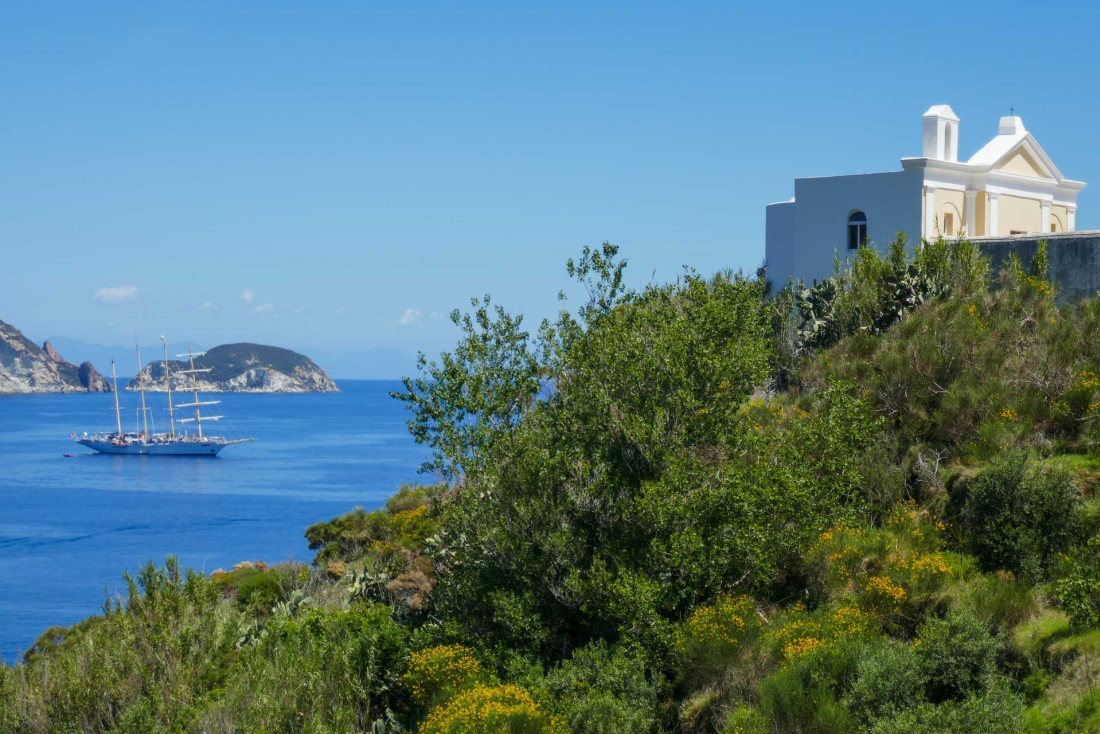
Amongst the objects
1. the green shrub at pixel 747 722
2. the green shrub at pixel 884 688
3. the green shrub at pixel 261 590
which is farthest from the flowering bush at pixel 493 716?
the green shrub at pixel 261 590

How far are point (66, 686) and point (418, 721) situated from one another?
5153 mm

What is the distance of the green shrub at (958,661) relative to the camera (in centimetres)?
1288

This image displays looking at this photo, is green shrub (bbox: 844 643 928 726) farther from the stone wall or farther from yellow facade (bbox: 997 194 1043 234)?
yellow facade (bbox: 997 194 1043 234)

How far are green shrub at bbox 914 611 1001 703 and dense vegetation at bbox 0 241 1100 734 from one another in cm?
4

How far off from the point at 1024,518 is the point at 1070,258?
10.7 m

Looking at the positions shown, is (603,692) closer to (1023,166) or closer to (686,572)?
(686,572)

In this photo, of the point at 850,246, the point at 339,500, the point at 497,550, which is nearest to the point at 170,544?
the point at 339,500

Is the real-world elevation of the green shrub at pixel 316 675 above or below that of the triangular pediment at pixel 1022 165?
below

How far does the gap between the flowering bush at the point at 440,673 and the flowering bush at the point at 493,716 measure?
1.10m

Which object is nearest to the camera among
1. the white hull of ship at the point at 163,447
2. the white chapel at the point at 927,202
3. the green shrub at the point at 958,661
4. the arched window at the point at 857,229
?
the green shrub at the point at 958,661

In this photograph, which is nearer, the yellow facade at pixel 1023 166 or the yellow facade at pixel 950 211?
the yellow facade at pixel 950 211

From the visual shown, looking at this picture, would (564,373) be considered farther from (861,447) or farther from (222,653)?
(222,653)

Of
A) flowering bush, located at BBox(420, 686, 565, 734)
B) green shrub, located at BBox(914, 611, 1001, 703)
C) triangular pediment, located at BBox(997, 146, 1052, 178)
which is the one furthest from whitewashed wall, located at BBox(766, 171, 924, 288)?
flowering bush, located at BBox(420, 686, 565, 734)

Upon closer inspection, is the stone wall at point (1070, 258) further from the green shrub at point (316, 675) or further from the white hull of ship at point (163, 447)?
the white hull of ship at point (163, 447)
